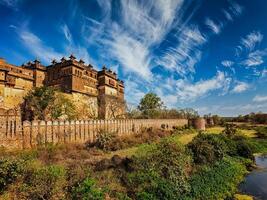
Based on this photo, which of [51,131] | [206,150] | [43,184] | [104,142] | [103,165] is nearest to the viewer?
[43,184]

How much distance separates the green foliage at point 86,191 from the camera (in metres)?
10.7

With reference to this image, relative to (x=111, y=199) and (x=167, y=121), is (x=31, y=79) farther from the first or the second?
(x=111, y=199)

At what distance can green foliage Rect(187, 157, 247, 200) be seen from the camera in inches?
548

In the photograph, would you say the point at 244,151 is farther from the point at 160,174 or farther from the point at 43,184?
the point at 43,184

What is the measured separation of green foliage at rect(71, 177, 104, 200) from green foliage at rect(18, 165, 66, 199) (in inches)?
27.5

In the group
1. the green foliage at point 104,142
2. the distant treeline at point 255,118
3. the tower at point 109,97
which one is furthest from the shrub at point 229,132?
the distant treeline at point 255,118

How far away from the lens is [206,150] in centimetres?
1855

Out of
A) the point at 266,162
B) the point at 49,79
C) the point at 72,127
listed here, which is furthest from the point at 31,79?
the point at 266,162

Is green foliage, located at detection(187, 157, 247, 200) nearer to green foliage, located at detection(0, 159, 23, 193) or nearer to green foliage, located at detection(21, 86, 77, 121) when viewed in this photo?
green foliage, located at detection(0, 159, 23, 193)

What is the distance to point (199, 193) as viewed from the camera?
13688mm

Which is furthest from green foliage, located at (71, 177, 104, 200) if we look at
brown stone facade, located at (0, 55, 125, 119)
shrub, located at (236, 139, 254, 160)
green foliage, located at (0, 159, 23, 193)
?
brown stone facade, located at (0, 55, 125, 119)

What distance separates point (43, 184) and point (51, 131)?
10750 millimetres

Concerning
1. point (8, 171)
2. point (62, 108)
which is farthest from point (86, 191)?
point (62, 108)

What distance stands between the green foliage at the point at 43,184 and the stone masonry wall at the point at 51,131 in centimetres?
711
